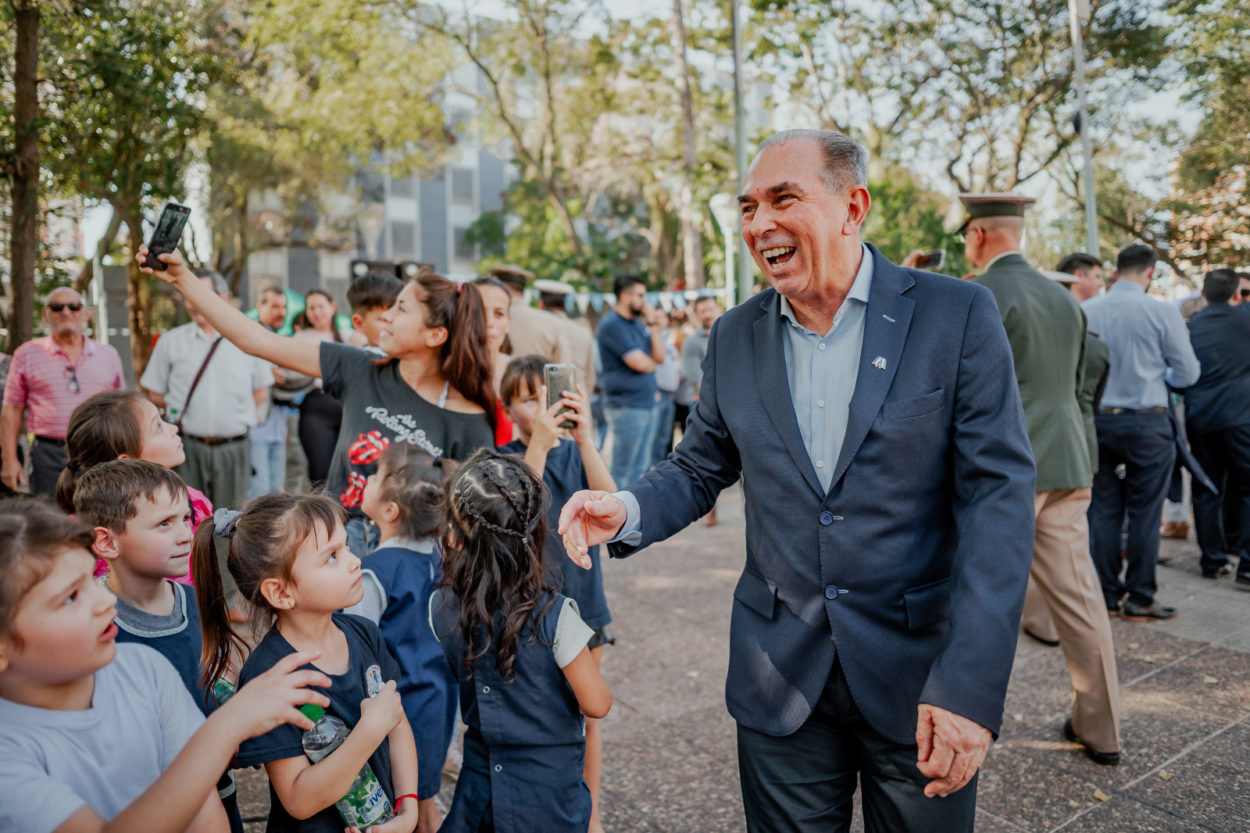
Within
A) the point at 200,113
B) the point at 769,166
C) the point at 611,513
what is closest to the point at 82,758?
the point at 611,513

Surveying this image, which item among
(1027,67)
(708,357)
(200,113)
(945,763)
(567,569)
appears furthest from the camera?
(1027,67)

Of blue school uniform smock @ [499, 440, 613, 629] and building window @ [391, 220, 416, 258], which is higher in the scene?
building window @ [391, 220, 416, 258]

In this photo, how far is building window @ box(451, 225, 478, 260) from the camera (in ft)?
145

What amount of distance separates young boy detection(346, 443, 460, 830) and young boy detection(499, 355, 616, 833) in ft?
1.28

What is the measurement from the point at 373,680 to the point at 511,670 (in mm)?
336

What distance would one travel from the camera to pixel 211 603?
2326 mm

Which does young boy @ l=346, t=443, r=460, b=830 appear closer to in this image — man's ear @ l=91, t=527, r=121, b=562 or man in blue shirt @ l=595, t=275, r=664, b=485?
man's ear @ l=91, t=527, r=121, b=562

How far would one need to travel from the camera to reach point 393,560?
120 inches

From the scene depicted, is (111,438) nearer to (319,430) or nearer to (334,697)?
(334,697)

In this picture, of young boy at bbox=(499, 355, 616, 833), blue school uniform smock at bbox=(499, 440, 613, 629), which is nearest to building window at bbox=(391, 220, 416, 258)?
young boy at bbox=(499, 355, 616, 833)

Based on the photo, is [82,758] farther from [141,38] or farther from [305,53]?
[305,53]

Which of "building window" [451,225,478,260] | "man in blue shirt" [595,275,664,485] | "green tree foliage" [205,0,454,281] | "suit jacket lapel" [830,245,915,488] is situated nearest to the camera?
"suit jacket lapel" [830,245,915,488]

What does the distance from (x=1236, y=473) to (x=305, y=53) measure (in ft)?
64.9

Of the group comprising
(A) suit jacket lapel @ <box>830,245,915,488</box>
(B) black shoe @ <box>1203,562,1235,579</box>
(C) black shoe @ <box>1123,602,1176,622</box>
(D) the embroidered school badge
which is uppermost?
(A) suit jacket lapel @ <box>830,245,915,488</box>
